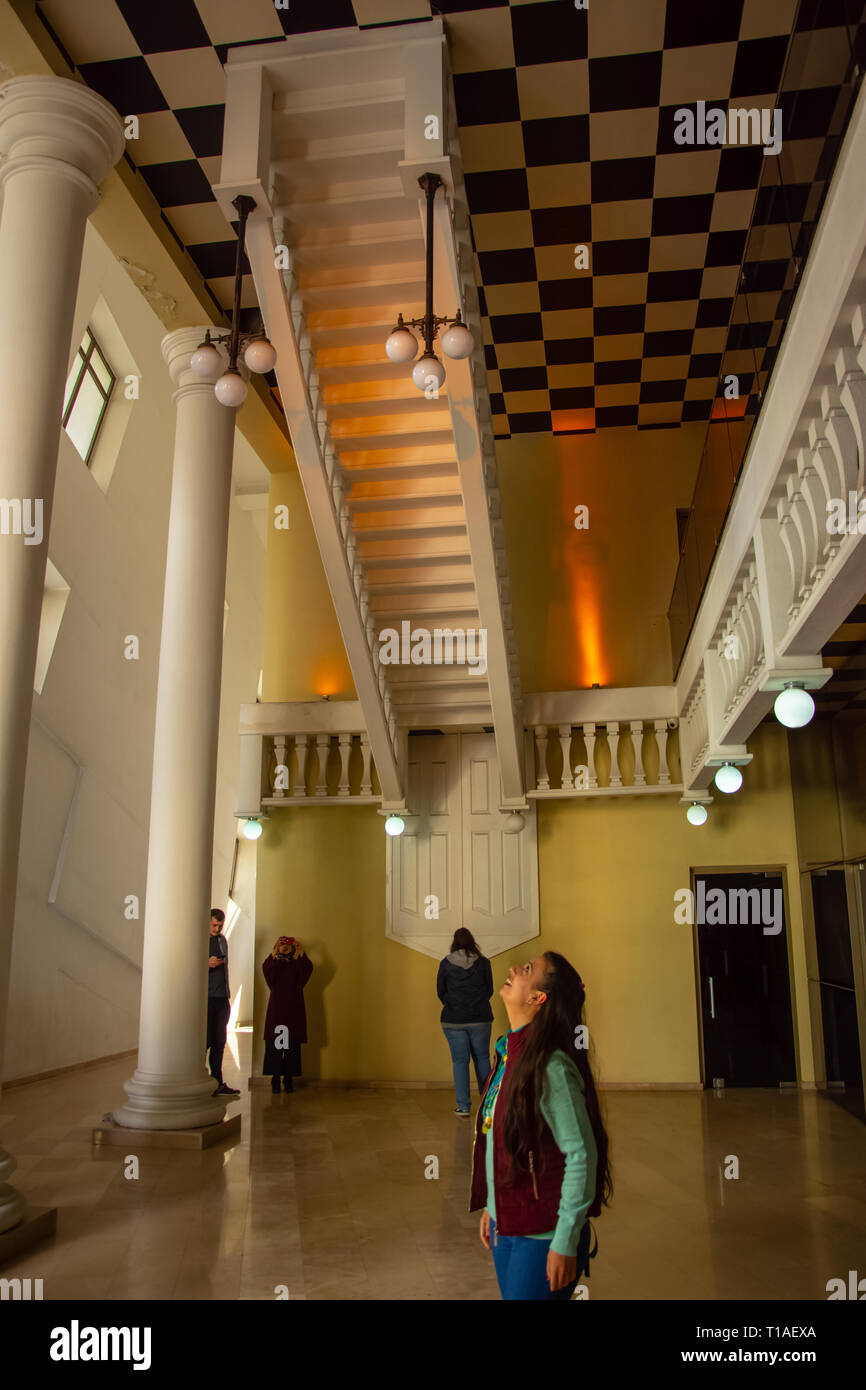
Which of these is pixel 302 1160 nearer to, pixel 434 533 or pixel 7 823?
pixel 7 823

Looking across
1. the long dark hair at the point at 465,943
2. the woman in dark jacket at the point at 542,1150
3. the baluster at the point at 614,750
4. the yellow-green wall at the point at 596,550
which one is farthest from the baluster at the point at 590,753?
the woman in dark jacket at the point at 542,1150

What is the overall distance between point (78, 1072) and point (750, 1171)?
27.8 feet

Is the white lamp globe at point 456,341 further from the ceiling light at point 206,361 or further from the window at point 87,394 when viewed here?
the window at point 87,394

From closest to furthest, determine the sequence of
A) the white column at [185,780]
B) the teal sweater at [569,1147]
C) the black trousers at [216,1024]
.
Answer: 1. the teal sweater at [569,1147]
2. the white column at [185,780]
3. the black trousers at [216,1024]

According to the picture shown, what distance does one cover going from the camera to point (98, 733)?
12953mm

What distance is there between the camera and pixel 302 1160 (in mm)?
7609

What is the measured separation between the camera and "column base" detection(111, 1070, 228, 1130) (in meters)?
7.62

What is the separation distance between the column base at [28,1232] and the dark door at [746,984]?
25.6 feet

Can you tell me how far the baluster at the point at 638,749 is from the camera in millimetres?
11195

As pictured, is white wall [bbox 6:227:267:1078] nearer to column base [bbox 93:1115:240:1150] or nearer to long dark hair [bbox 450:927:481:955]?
column base [bbox 93:1115:240:1150]

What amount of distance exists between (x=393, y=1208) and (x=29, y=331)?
19.6ft

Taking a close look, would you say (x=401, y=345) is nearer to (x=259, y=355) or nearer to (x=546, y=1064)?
(x=259, y=355)

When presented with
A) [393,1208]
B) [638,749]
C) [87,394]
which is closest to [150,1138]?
[393,1208]

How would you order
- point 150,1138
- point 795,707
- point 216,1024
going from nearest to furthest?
point 795,707 < point 150,1138 < point 216,1024
